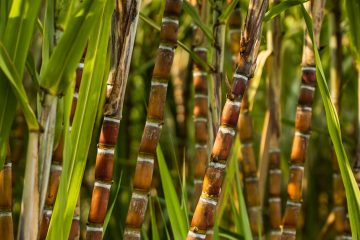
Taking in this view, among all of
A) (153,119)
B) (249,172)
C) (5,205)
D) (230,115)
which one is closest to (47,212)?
(5,205)

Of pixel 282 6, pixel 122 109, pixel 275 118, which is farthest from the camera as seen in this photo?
pixel 275 118

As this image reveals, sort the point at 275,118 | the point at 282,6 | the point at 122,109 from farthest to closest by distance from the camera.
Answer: the point at 275,118
the point at 122,109
the point at 282,6

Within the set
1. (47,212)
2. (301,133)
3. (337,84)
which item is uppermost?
(337,84)

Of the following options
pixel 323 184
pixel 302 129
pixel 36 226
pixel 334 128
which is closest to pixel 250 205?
pixel 302 129

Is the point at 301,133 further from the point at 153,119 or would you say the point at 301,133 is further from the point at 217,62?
the point at 153,119

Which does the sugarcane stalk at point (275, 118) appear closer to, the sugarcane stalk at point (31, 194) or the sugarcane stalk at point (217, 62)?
the sugarcane stalk at point (217, 62)
